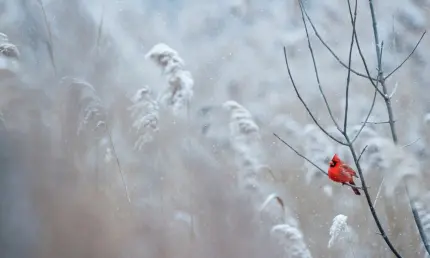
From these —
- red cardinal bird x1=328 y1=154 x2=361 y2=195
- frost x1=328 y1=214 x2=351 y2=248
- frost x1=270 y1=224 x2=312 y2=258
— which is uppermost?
frost x1=270 y1=224 x2=312 y2=258

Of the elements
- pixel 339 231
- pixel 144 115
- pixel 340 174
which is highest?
pixel 144 115

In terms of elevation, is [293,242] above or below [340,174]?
above

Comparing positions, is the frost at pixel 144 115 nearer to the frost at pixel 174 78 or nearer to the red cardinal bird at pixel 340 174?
the frost at pixel 174 78

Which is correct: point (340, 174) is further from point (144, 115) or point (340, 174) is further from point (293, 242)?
point (144, 115)

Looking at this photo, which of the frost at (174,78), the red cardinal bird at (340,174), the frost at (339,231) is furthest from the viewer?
the frost at (174,78)

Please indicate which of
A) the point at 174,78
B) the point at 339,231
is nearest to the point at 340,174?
the point at 339,231

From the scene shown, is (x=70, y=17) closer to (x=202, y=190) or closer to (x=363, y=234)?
(x=202, y=190)

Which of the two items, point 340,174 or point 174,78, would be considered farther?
point 174,78

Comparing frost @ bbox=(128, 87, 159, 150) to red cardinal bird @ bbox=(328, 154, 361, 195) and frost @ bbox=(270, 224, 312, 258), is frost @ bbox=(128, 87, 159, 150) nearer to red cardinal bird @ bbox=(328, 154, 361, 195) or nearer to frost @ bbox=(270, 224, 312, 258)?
frost @ bbox=(270, 224, 312, 258)

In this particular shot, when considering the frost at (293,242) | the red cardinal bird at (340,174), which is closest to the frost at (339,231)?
the frost at (293,242)

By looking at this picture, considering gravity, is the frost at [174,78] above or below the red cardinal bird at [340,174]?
above

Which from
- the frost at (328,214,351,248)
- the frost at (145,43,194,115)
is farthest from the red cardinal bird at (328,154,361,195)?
the frost at (145,43,194,115)
